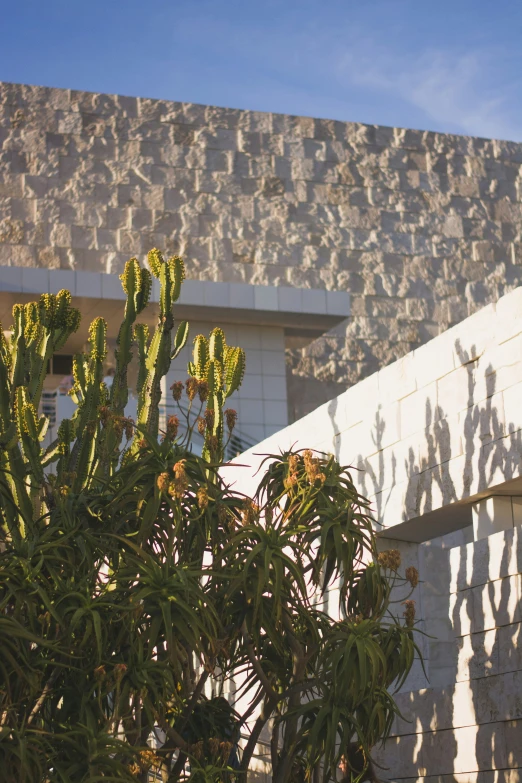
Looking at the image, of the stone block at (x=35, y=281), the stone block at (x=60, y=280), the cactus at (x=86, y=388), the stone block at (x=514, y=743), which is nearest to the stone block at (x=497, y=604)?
the stone block at (x=514, y=743)

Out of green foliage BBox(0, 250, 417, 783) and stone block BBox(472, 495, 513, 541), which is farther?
stone block BBox(472, 495, 513, 541)

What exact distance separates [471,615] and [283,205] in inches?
562

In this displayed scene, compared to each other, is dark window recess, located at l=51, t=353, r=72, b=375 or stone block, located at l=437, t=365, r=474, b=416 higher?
dark window recess, located at l=51, t=353, r=72, b=375

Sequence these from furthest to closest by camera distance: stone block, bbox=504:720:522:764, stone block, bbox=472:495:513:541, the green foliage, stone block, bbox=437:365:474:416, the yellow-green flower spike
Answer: the yellow-green flower spike
stone block, bbox=437:365:474:416
stone block, bbox=472:495:513:541
stone block, bbox=504:720:522:764
the green foliage

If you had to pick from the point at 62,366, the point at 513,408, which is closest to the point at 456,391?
the point at 513,408

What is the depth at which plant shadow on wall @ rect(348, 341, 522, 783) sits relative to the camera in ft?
23.1

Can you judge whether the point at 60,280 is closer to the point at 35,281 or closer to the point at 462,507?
the point at 35,281

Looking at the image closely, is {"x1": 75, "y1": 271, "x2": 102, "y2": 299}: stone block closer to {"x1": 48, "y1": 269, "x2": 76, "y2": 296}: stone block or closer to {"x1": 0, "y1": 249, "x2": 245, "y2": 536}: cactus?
{"x1": 48, "y1": 269, "x2": 76, "y2": 296}: stone block

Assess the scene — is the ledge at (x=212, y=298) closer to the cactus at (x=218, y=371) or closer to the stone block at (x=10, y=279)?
the stone block at (x=10, y=279)

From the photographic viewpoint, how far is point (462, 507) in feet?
25.5

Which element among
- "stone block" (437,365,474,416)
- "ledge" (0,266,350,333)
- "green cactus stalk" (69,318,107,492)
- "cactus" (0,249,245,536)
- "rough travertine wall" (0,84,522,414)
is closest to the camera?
"cactus" (0,249,245,536)

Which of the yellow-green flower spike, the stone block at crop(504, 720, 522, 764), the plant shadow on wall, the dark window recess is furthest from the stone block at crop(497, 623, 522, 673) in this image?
the dark window recess

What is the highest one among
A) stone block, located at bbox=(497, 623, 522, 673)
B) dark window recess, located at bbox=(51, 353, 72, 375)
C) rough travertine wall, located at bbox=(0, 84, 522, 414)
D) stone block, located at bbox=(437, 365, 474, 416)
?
rough travertine wall, located at bbox=(0, 84, 522, 414)

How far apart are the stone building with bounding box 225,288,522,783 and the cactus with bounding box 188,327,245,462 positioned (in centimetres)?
113
